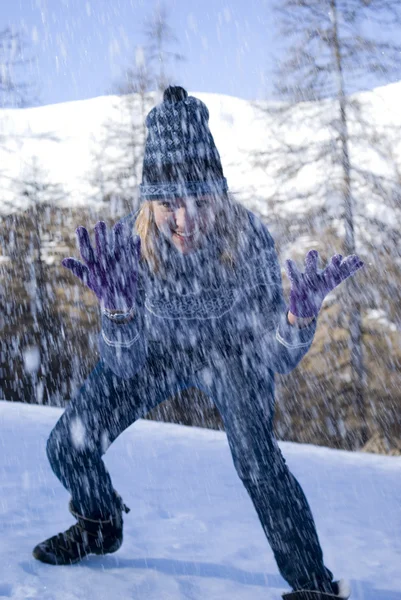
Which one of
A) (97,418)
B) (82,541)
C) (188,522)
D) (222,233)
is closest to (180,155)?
(222,233)

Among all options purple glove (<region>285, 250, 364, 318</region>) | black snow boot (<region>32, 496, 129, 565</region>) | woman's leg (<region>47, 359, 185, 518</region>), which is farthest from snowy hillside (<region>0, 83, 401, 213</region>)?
black snow boot (<region>32, 496, 129, 565</region>)

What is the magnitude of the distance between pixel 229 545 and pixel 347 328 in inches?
381

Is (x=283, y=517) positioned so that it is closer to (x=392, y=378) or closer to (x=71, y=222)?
(x=392, y=378)

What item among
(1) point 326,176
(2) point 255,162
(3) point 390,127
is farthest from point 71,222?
(3) point 390,127

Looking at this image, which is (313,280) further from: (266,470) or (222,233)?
(266,470)

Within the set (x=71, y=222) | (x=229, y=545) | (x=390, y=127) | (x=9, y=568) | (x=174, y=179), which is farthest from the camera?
(x=71, y=222)

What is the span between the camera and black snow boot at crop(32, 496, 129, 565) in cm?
279

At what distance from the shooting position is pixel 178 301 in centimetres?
270

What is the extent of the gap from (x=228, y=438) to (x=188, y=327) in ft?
1.68

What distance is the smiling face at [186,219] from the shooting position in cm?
256

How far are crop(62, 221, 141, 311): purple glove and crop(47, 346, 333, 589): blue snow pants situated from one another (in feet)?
1.48

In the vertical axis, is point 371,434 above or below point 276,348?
below

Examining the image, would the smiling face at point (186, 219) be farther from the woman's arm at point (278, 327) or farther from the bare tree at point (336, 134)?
the bare tree at point (336, 134)

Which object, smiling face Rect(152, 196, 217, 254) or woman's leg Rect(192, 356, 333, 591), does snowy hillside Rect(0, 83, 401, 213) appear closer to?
smiling face Rect(152, 196, 217, 254)
